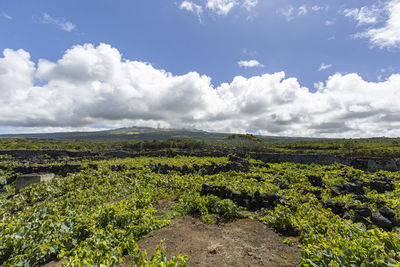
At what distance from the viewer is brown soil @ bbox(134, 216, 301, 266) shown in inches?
181

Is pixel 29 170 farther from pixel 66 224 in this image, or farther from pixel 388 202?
pixel 388 202

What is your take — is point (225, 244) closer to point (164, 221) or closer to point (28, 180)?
point (164, 221)

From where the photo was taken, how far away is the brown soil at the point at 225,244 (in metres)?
4.61

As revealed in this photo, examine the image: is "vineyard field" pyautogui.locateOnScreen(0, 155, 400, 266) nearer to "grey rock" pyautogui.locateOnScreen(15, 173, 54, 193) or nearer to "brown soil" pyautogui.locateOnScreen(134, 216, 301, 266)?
"brown soil" pyautogui.locateOnScreen(134, 216, 301, 266)

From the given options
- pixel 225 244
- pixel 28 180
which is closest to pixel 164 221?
pixel 225 244

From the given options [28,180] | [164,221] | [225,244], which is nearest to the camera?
[225,244]

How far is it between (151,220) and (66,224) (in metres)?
2.63

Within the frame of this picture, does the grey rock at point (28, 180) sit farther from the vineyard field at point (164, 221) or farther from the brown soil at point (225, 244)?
the brown soil at point (225, 244)

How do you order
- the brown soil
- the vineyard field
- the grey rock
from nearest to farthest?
the vineyard field → the brown soil → the grey rock

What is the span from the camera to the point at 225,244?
5395 mm

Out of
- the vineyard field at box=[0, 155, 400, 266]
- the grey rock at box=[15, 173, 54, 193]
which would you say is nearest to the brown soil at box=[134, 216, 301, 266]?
the vineyard field at box=[0, 155, 400, 266]

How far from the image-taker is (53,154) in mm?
33094

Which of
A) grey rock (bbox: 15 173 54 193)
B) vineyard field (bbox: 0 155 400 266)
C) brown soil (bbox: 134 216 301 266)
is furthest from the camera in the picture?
grey rock (bbox: 15 173 54 193)

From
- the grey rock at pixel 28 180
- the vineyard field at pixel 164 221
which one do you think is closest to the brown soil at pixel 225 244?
the vineyard field at pixel 164 221
